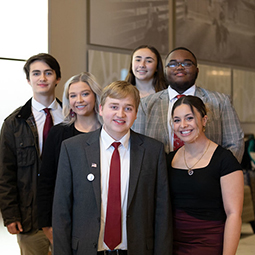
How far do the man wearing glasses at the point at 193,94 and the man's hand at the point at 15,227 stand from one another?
110cm

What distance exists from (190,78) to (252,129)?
4.50 meters

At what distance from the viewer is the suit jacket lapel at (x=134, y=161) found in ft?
6.29

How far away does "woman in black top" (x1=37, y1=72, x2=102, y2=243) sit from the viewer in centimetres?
231

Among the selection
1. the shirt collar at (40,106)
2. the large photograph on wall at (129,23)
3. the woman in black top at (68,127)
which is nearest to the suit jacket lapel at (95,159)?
the woman in black top at (68,127)

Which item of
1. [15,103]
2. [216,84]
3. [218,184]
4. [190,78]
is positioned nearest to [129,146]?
[218,184]

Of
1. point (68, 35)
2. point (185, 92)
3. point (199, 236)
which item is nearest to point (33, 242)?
point (199, 236)

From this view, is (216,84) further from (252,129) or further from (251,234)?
(251,234)

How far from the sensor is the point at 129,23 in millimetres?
4570

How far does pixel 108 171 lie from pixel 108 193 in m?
0.12

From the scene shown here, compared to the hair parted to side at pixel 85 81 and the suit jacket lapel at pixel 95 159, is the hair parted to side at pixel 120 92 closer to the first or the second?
the suit jacket lapel at pixel 95 159

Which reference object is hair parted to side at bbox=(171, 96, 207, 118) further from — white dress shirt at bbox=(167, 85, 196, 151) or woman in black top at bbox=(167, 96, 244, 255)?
white dress shirt at bbox=(167, 85, 196, 151)

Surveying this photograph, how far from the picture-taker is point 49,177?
2.31 meters

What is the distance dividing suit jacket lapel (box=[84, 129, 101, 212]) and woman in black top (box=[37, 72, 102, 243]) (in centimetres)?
37

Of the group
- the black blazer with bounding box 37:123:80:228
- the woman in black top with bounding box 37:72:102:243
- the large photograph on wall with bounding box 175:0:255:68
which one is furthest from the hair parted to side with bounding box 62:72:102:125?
the large photograph on wall with bounding box 175:0:255:68
